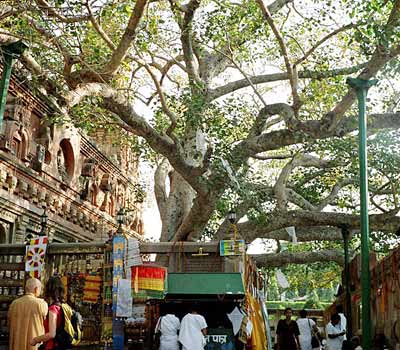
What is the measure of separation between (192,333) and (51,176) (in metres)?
8.86

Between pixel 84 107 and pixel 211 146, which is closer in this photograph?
pixel 211 146

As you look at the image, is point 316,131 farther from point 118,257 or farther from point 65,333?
point 65,333

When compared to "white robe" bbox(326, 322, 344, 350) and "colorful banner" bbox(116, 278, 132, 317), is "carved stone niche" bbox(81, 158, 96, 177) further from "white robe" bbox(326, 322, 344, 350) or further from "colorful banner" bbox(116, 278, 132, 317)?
"white robe" bbox(326, 322, 344, 350)

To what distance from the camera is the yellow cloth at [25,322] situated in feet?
20.5

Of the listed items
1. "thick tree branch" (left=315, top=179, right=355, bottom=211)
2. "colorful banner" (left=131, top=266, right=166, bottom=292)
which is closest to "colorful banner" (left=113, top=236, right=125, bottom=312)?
"colorful banner" (left=131, top=266, right=166, bottom=292)

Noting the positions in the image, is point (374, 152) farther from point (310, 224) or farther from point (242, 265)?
point (242, 265)

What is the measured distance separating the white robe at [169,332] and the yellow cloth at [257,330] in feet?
6.78

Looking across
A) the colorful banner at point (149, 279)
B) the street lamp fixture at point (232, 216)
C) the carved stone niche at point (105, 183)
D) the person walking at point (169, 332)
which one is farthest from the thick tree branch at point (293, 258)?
the person walking at point (169, 332)

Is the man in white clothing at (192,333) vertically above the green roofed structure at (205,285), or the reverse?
the green roofed structure at (205,285)

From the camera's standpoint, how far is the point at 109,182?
72.9 feet

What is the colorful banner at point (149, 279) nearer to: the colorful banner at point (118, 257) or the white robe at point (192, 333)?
the colorful banner at point (118, 257)

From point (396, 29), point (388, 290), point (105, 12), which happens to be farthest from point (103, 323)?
point (396, 29)

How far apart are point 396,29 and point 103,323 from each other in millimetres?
A: 6930

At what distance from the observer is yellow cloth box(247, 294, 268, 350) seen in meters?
11.6
